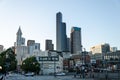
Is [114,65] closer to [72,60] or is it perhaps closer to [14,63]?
[72,60]

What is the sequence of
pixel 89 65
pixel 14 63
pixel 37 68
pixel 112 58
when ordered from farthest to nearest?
pixel 89 65 < pixel 112 58 < pixel 37 68 < pixel 14 63

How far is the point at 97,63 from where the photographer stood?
168250mm

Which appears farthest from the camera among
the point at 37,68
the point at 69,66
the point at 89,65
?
the point at 69,66

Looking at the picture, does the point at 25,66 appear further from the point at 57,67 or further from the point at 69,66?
the point at 69,66

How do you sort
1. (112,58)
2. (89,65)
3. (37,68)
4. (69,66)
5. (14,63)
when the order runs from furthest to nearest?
(69,66), (89,65), (112,58), (37,68), (14,63)

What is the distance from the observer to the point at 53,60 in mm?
162250

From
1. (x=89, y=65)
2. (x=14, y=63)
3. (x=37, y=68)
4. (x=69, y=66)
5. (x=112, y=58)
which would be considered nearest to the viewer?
(x=14, y=63)

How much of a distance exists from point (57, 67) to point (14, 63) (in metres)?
43.1

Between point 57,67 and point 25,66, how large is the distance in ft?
67.3

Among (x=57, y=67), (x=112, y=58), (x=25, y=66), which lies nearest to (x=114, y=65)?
(x=112, y=58)

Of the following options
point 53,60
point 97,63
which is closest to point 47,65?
point 53,60

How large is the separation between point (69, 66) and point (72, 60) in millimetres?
4338

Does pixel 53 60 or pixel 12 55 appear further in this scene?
pixel 53 60

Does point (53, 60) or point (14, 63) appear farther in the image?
point (53, 60)
